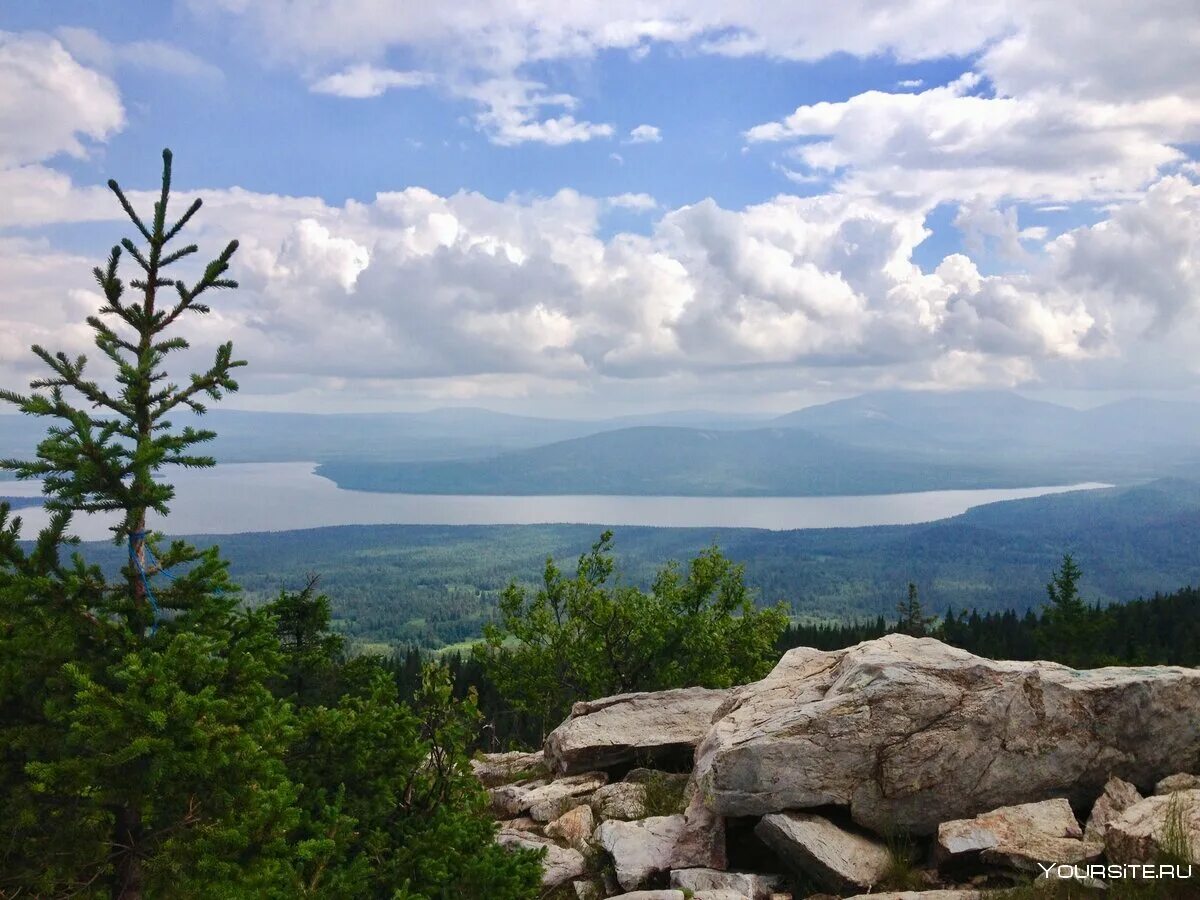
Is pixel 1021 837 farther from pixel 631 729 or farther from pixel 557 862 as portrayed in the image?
pixel 631 729

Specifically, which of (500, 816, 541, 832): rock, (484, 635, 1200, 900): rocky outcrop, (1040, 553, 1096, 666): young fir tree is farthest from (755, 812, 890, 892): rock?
(1040, 553, 1096, 666): young fir tree

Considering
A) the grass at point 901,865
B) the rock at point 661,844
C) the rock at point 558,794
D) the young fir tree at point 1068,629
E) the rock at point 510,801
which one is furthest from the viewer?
the young fir tree at point 1068,629

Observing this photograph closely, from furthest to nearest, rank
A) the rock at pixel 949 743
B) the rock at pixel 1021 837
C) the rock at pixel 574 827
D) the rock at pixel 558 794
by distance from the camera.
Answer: the rock at pixel 558 794 → the rock at pixel 574 827 → the rock at pixel 949 743 → the rock at pixel 1021 837

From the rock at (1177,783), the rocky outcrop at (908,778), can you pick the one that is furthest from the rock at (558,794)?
the rock at (1177,783)

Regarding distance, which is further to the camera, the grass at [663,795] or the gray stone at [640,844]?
the grass at [663,795]

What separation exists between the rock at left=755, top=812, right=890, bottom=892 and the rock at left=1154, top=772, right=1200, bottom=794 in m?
5.20

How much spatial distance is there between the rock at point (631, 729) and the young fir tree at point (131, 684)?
11.6 meters

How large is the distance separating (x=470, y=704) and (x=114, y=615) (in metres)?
5.12

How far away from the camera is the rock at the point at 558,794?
17.6 metres

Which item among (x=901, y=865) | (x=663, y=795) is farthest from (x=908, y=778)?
(x=663, y=795)

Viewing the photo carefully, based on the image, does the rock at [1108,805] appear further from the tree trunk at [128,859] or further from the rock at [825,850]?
the tree trunk at [128,859]

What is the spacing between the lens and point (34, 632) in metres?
9.20

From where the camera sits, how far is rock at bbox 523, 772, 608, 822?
1762 cm

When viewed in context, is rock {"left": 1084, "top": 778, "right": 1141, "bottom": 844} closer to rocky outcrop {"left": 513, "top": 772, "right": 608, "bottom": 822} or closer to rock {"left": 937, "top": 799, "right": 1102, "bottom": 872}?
rock {"left": 937, "top": 799, "right": 1102, "bottom": 872}
